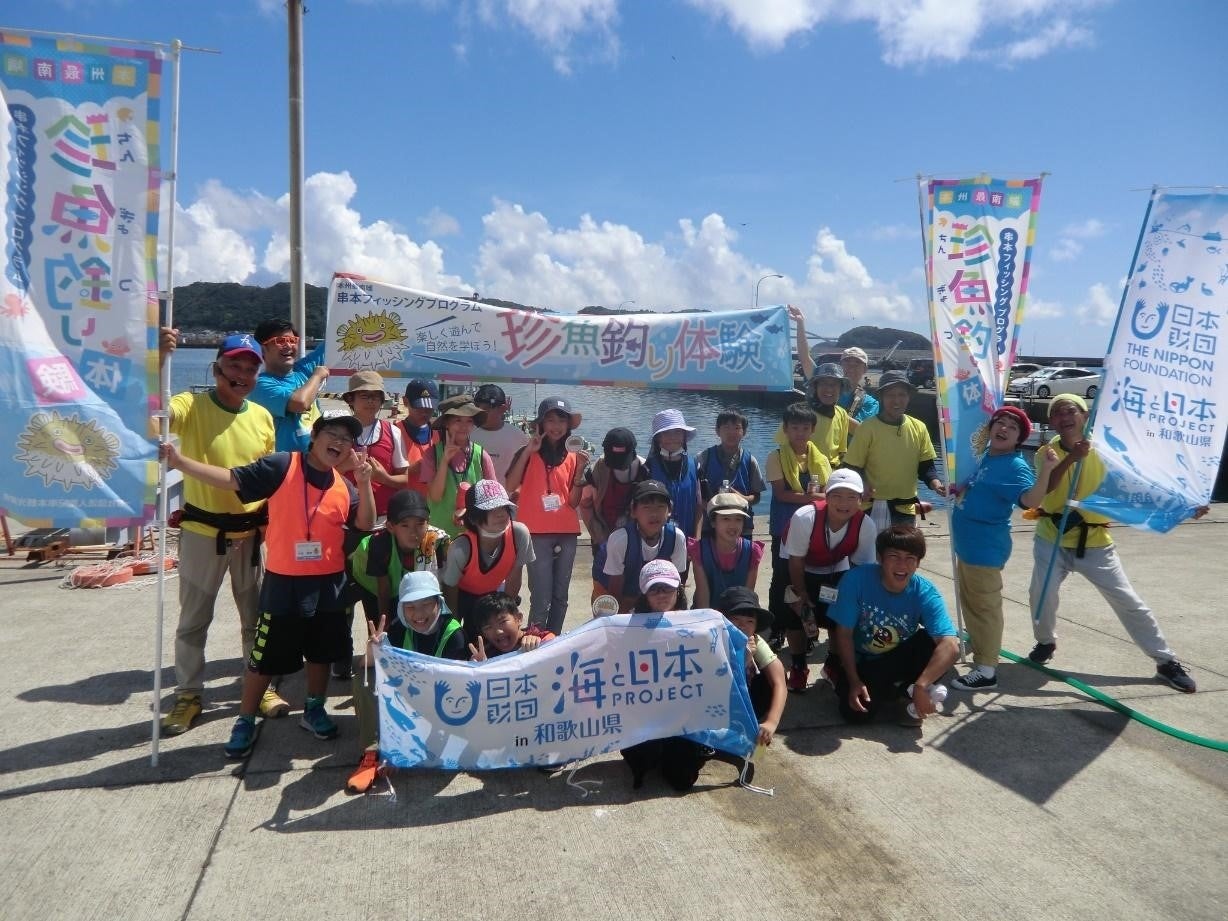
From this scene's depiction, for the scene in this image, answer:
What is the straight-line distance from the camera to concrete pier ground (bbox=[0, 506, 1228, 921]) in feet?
9.14

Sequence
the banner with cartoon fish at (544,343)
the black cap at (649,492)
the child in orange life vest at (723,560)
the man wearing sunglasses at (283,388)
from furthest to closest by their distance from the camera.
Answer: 1. the banner with cartoon fish at (544,343)
2. the man wearing sunglasses at (283,388)
3. the child in orange life vest at (723,560)
4. the black cap at (649,492)

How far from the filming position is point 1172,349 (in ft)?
15.2

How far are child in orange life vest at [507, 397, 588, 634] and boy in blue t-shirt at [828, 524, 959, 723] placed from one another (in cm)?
165

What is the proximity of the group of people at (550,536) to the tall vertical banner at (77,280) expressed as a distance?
24 centimetres

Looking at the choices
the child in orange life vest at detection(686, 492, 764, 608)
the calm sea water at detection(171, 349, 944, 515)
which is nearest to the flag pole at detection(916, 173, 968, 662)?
the child in orange life vest at detection(686, 492, 764, 608)

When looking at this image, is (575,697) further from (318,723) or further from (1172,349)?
(1172,349)

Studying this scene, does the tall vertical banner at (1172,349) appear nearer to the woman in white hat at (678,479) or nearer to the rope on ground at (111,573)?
the woman in white hat at (678,479)

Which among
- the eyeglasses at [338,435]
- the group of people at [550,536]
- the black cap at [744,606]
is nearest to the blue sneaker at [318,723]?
the group of people at [550,536]

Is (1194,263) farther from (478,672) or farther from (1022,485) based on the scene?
(478,672)

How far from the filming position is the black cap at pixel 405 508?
3.91 m

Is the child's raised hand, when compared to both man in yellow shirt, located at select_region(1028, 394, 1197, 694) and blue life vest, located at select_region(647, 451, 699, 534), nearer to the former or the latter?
blue life vest, located at select_region(647, 451, 699, 534)

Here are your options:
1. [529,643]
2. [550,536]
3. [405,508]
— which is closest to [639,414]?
[550,536]

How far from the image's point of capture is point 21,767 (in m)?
3.63

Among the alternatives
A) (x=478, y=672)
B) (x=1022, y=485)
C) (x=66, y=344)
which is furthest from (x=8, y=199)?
(x=1022, y=485)
